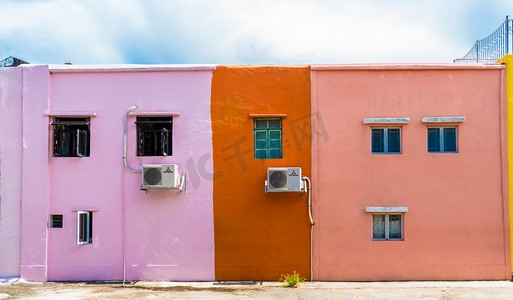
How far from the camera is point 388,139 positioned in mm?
11664

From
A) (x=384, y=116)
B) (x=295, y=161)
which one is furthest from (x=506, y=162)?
(x=295, y=161)

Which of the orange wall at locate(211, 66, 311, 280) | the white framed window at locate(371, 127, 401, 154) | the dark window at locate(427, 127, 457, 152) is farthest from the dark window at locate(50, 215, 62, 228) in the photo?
the dark window at locate(427, 127, 457, 152)

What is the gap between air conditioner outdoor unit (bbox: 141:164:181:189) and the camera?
1107 centimetres

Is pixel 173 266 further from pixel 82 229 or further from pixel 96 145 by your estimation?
pixel 96 145

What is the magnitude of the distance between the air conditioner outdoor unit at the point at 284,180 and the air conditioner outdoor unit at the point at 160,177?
235 centimetres

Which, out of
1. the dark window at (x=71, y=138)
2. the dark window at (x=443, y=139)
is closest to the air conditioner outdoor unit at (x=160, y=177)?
the dark window at (x=71, y=138)

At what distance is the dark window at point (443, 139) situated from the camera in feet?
→ 38.1

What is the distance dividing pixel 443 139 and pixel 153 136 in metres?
7.48

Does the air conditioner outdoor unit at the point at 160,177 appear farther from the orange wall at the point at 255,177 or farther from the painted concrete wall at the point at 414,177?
the painted concrete wall at the point at 414,177

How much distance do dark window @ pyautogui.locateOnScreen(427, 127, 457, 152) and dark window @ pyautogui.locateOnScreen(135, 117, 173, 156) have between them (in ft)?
22.0

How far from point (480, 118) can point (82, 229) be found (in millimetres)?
10566

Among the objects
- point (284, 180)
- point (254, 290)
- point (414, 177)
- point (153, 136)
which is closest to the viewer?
point (254, 290)

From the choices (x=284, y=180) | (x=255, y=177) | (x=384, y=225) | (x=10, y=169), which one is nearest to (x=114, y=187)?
(x=10, y=169)

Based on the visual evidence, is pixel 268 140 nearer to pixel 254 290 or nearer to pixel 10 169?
pixel 254 290
